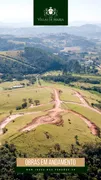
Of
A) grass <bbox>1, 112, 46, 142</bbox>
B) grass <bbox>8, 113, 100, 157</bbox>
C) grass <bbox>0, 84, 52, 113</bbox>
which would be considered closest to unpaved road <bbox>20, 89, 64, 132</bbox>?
grass <bbox>1, 112, 46, 142</bbox>

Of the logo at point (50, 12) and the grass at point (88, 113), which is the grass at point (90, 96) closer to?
the grass at point (88, 113)

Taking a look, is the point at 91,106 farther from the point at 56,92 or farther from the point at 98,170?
the point at 98,170

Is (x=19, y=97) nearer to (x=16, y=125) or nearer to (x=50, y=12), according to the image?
(x=16, y=125)

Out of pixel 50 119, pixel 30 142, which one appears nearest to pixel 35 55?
pixel 50 119

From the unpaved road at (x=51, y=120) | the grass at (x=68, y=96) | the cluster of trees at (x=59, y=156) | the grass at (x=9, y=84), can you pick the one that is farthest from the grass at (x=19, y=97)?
the cluster of trees at (x=59, y=156)

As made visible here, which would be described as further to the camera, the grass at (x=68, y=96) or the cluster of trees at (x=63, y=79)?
the cluster of trees at (x=63, y=79)

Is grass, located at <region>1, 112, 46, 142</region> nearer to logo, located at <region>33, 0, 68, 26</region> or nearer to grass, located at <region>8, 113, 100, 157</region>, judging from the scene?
grass, located at <region>8, 113, 100, 157</region>
